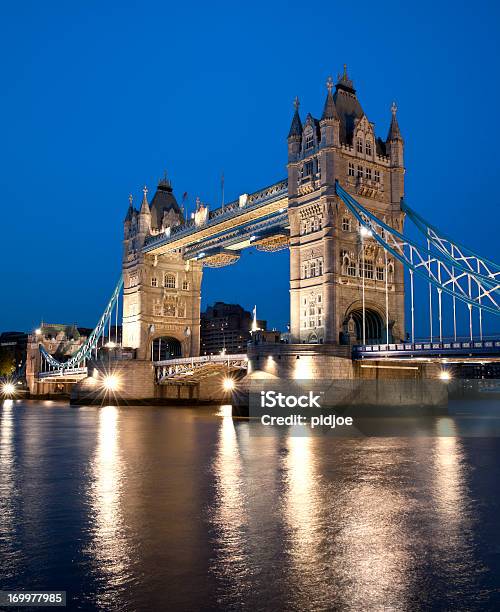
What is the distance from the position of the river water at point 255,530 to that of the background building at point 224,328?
156 m

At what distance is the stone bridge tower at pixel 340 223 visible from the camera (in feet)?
164

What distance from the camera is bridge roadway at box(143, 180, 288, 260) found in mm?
57625

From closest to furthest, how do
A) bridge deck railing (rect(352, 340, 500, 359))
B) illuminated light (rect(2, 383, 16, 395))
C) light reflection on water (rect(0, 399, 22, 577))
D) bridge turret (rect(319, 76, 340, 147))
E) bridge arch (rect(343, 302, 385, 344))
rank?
light reflection on water (rect(0, 399, 22, 577)) < bridge deck railing (rect(352, 340, 500, 359)) < bridge turret (rect(319, 76, 340, 147)) < bridge arch (rect(343, 302, 385, 344)) < illuminated light (rect(2, 383, 16, 395))

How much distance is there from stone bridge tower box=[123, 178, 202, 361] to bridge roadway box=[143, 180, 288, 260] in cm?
299

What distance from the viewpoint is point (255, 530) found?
12109 mm

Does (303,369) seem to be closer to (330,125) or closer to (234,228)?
(330,125)

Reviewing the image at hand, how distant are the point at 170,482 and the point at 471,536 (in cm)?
861

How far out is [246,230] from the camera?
203 ft

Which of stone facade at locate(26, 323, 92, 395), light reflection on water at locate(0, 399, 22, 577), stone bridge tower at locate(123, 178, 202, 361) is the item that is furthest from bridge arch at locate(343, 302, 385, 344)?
stone facade at locate(26, 323, 92, 395)

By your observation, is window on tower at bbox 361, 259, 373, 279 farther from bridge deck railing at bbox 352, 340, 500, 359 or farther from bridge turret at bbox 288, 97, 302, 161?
bridge turret at bbox 288, 97, 302, 161

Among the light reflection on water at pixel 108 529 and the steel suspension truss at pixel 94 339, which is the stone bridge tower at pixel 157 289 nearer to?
the steel suspension truss at pixel 94 339

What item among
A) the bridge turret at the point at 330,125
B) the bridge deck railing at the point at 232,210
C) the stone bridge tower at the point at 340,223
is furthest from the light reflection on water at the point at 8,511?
the bridge deck railing at the point at 232,210

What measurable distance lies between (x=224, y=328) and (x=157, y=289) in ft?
352

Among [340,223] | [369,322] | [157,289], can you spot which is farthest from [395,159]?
[157,289]
